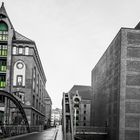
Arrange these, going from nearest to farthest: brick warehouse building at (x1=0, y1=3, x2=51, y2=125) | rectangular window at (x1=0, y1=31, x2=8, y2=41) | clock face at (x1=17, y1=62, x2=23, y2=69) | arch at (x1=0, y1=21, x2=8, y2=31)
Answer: brick warehouse building at (x1=0, y1=3, x2=51, y2=125) < arch at (x1=0, y1=21, x2=8, y2=31) < rectangular window at (x1=0, y1=31, x2=8, y2=41) < clock face at (x1=17, y1=62, x2=23, y2=69)

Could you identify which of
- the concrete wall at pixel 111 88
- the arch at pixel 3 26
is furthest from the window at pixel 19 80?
the concrete wall at pixel 111 88

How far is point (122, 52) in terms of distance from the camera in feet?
137

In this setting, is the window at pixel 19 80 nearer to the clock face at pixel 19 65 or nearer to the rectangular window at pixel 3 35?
the clock face at pixel 19 65

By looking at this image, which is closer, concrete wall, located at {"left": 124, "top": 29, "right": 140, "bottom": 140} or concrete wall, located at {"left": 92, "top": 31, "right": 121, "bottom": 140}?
concrete wall, located at {"left": 124, "top": 29, "right": 140, "bottom": 140}

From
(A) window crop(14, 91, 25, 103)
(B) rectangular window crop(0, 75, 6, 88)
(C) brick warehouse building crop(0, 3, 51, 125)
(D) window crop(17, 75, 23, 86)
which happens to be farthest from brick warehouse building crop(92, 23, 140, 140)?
(B) rectangular window crop(0, 75, 6, 88)

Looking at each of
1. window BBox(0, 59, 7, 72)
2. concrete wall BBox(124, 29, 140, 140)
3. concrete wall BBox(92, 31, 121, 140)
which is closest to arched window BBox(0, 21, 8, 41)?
window BBox(0, 59, 7, 72)

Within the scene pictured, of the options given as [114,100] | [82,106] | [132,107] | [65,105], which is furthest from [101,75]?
[82,106]

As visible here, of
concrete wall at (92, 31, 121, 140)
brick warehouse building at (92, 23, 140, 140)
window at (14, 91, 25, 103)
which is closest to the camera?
brick warehouse building at (92, 23, 140, 140)

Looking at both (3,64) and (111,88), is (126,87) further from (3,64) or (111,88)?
(3,64)

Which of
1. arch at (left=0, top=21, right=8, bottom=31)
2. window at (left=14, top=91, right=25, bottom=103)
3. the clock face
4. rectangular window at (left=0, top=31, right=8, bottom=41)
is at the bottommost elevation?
window at (left=14, top=91, right=25, bottom=103)

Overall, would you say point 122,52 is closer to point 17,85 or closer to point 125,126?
point 125,126

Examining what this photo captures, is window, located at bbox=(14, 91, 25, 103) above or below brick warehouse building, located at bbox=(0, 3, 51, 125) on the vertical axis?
below

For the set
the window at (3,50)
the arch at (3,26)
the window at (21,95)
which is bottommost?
the window at (21,95)

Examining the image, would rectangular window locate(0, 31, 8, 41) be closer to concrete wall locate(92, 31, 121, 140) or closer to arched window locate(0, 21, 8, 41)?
arched window locate(0, 21, 8, 41)
